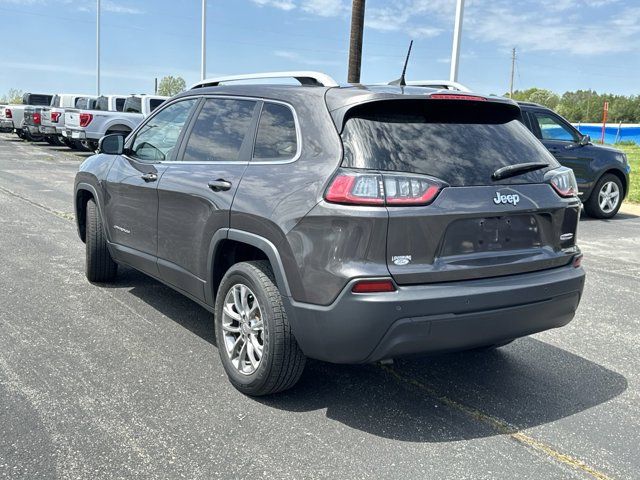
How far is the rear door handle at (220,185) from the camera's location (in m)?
3.87

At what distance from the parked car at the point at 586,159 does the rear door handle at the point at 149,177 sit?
25.4ft

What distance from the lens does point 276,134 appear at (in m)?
3.79

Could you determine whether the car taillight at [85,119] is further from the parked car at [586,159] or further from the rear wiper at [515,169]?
the rear wiper at [515,169]

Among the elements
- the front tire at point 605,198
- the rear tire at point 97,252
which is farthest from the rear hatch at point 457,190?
the front tire at point 605,198

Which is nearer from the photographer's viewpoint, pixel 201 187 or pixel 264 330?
pixel 264 330

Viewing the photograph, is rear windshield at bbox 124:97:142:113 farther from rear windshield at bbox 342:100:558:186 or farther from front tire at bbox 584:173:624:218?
rear windshield at bbox 342:100:558:186

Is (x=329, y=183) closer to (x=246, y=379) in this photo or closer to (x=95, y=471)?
(x=246, y=379)

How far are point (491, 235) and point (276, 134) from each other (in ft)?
4.39

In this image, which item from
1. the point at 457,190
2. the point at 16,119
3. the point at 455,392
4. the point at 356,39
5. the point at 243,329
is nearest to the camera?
the point at 457,190

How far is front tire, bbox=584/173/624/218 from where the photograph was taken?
1169 cm

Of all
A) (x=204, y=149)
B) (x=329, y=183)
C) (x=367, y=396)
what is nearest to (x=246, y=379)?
(x=367, y=396)

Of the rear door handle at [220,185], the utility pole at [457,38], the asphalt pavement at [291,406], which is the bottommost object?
the asphalt pavement at [291,406]

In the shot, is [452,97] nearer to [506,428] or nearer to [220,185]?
[220,185]

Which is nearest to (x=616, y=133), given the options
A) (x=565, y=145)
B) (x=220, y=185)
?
(x=565, y=145)
